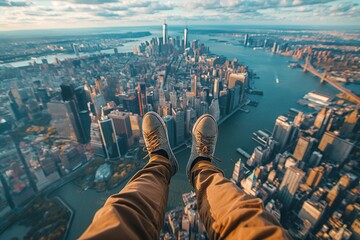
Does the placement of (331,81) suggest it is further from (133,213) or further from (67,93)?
(67,93)

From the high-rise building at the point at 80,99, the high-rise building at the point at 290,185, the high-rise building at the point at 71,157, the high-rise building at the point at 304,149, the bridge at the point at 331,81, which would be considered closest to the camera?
the high-rise building at the point at 290,185

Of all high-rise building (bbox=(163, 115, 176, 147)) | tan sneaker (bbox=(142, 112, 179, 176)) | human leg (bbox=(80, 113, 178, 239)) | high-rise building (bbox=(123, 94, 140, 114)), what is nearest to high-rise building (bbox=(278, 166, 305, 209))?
high-rise building (bbox=(163, 115, 176, 147))

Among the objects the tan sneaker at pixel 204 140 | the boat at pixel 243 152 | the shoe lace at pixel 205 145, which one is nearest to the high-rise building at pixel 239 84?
the boat at pixel 243 152

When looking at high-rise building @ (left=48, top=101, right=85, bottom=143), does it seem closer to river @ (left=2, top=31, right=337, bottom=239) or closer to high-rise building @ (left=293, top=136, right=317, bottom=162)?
river @ (left=2, top=31, right=337, bottom=239)

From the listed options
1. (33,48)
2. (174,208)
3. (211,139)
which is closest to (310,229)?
(174,208)

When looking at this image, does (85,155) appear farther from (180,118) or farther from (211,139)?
(211,139)

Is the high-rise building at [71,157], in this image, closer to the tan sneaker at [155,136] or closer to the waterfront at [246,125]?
the waterfront at [246,125]
